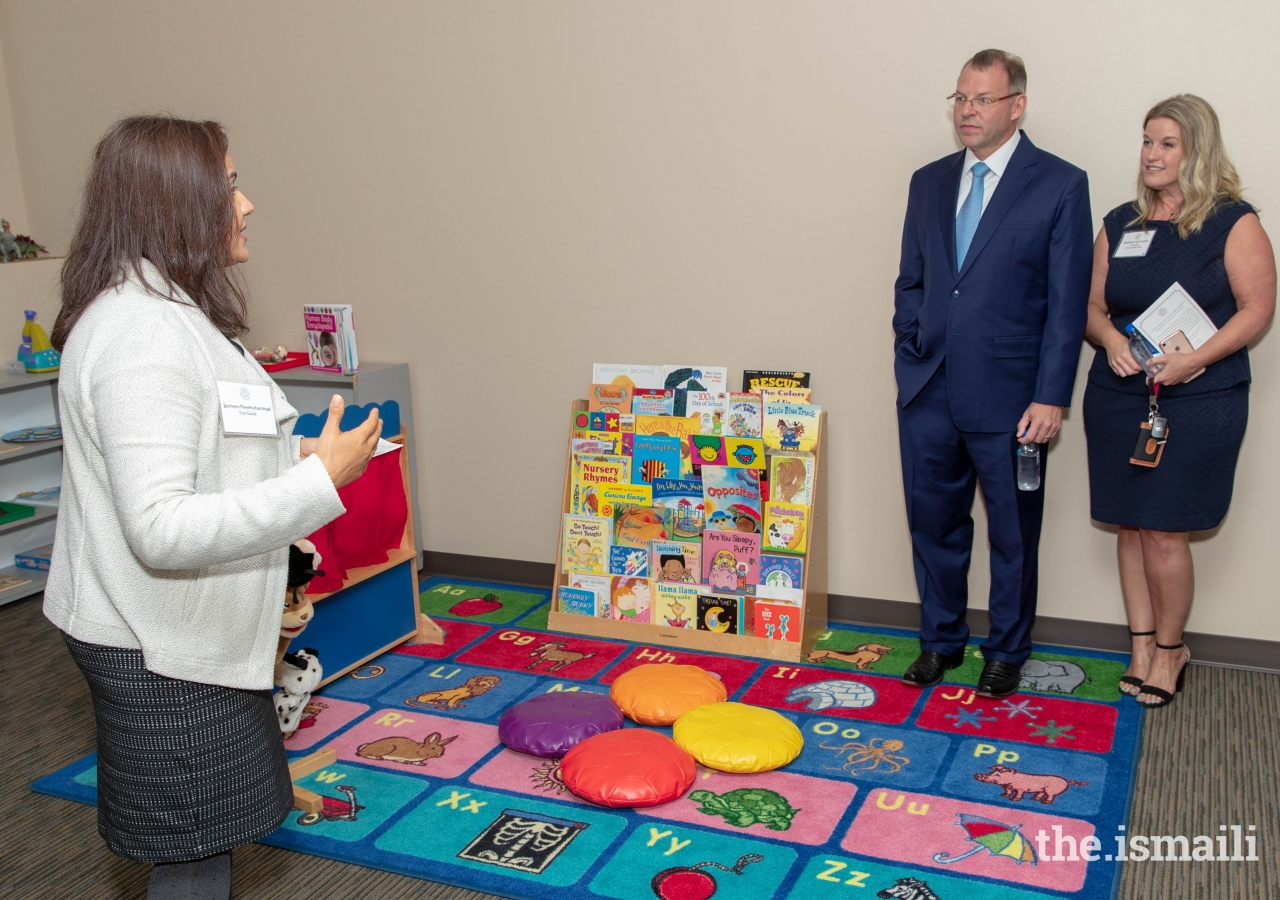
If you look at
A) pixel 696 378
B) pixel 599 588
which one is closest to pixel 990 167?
pixel 696 378

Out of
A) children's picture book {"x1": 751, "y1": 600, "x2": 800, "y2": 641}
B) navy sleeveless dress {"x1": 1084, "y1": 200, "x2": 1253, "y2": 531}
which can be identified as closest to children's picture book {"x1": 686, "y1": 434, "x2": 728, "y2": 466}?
children's picture book {"x1": 751, "y1": 600, "x2": 800, "y2": 641}

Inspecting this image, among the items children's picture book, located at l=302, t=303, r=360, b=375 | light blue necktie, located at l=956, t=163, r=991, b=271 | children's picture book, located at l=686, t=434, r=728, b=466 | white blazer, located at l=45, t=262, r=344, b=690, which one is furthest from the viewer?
children's picture book, located at l=302, t=303, r=360, b=375

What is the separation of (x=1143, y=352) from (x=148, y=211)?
2594mm

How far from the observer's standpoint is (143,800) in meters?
A: 1.62

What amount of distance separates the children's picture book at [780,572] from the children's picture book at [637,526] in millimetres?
380

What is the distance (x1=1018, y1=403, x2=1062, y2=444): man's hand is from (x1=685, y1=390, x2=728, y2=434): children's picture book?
1.03 m

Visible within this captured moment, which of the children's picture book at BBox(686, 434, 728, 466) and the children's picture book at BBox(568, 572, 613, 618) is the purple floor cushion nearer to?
the children's picture book at BBox(568, 572, 613, 618)

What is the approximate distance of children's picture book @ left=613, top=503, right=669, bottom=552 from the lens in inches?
145

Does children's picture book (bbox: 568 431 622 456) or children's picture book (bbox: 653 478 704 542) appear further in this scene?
children's picture book (bbox: 568 431 622 456)

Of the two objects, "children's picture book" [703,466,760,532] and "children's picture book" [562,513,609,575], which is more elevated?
"children's picture book" [703,466,760,532]

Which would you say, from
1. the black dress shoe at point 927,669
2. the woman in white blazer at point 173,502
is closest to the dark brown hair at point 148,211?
the woman in white blazer at point 173,502

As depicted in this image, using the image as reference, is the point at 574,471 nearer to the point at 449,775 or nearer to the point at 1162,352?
the point at 449,775

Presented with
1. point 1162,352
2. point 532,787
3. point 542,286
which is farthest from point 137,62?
point 1162,352

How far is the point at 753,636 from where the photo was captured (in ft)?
11.5
